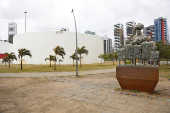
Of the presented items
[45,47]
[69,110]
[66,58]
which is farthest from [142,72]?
[45,47]

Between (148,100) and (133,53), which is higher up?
(133,53)

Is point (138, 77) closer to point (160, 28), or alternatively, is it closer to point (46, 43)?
point (46, 43)

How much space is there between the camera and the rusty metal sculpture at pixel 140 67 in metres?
7.12

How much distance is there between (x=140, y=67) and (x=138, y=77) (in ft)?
1.86

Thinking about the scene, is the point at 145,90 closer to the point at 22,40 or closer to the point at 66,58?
the point at 66,58

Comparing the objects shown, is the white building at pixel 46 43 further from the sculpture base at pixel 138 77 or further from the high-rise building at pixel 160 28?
the high-rise building at pixel 160 28

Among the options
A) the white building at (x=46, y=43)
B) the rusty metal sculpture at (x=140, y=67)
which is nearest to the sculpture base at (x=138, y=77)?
the rusty metal sculpture at (x=140, y=67)

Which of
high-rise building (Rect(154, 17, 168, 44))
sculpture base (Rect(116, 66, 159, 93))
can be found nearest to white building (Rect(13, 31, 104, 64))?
sculpture base (Rect(116, 66, 159, 93))

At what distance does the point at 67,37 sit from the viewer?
70688 millimetres

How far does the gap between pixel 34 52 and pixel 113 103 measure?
70.7 m

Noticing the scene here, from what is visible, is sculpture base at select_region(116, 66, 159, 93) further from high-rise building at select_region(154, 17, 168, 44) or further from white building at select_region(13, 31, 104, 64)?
high-rise building at select_region(154, 17, 168, 44)

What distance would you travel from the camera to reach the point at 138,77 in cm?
740

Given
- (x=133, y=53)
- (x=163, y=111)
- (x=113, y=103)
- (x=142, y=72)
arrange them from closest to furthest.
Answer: (x=163, y=111) → (x=113, y=103) → (x=142, y=72) → (x=133, y=53)

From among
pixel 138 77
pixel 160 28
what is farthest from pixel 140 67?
pixel 160 28
